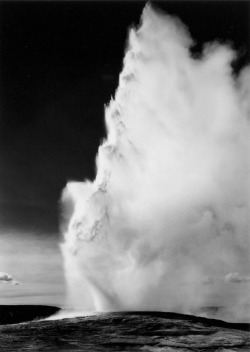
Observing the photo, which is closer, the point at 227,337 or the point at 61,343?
the point at 61,343

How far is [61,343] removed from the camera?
5266 centimetres

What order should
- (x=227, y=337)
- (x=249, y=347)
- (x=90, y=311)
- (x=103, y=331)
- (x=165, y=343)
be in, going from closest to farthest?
(x=249, y=347) → (x=165, y=343) → (x=227, y=337) → (x=103, y=331) → (x=90, y=311)

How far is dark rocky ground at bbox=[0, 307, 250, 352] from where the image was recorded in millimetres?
49031

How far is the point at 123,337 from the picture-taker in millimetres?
61875

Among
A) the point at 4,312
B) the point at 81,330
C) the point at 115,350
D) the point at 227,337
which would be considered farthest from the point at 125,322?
the point at 4,312

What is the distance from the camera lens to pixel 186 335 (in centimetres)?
6600

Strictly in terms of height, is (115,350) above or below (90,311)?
below

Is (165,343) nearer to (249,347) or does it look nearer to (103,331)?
(249,347)

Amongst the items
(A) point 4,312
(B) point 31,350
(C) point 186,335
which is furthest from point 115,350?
(A) point 4,312

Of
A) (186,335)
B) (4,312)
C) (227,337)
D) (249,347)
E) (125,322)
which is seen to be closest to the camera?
(249,347)

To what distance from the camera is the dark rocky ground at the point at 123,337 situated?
161 ft

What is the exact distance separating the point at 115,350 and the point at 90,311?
74.5 metres

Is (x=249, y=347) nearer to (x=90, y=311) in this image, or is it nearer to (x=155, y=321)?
(x=155, y=321)

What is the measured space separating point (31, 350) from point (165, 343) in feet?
69.1
